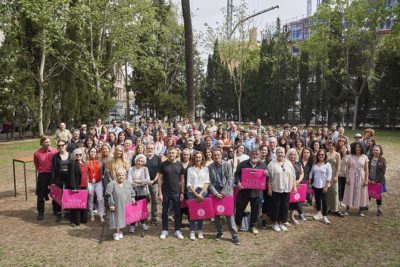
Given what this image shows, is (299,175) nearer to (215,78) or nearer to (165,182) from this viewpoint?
(165,182)

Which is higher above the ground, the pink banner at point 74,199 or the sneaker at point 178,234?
the pink banner at point 74,199

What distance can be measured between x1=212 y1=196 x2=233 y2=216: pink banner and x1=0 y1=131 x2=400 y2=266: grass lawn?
0.59m

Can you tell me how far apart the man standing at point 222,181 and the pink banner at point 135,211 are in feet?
4.69

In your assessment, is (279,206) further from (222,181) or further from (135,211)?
(135,211)

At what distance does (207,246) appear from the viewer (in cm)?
659

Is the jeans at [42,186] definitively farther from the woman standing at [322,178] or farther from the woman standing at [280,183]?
the woman standing at [322,178]

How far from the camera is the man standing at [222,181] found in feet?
22.0

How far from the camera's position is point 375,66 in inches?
1476

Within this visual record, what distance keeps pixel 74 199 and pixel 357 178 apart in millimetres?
6289

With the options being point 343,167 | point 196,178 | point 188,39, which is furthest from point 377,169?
point 188,39

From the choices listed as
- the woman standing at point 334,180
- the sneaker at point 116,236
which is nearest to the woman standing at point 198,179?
the sneaker at point 116,236

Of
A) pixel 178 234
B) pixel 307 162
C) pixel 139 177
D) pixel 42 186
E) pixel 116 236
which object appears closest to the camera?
pixel 116 236

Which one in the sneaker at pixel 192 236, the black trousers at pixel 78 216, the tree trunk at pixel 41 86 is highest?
the tree trunk at pixel 41 86

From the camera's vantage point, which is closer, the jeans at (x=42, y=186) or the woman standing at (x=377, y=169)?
the jeans at (x=42, y=186)
